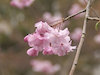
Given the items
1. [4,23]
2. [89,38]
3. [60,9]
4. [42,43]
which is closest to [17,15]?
[4,23]

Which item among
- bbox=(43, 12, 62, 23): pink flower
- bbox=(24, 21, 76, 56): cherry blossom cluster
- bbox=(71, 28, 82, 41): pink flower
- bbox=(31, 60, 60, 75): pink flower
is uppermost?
bbox=(43, 12, 62, 23): pink flower

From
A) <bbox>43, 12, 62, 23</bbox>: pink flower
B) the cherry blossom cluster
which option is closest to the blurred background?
<bbox>43, 12, 62, 23</bbox>: pink flower

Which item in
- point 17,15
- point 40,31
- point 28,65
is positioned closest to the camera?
point 40,31

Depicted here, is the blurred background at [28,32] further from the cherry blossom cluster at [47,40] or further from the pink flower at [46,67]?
the cherry blossom cluster at [47,40]

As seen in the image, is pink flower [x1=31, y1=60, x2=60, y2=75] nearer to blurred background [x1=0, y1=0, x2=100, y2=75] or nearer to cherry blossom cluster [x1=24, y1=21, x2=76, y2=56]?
blurred background [x1=0, y1=0, x2=100, y2=75]

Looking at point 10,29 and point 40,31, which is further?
point 10,29

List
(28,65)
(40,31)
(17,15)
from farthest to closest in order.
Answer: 1. (28,65)
2. (17,15)
3. (40,31)

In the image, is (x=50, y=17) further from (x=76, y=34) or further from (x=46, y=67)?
(x=46, y=67)

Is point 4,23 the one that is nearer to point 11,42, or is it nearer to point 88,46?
point 11,42
